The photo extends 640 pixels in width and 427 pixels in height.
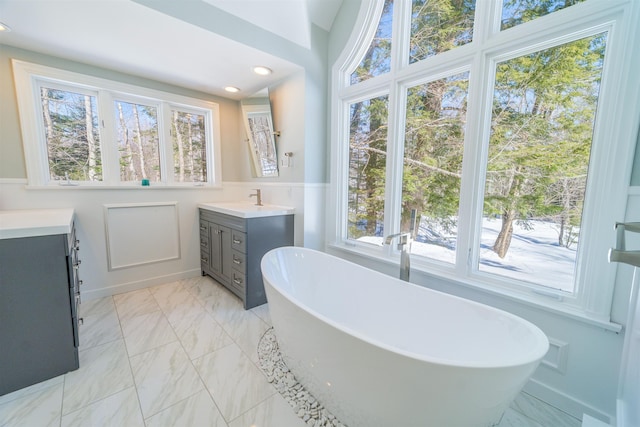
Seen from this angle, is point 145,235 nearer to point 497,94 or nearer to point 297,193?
point 297,193

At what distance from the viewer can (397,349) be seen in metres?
0.88

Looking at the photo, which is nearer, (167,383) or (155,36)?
(167,383)

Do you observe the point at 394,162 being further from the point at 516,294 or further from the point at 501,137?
the point at 516,294

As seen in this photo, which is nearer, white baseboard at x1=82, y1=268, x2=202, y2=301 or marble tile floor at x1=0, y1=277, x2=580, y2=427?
marble tile floor at x1=0, y1=277, x2=580, y2=427

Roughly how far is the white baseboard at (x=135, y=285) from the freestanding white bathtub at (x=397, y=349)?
1.67 meters

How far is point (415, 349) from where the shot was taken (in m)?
1.48

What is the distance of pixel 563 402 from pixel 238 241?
2423mm

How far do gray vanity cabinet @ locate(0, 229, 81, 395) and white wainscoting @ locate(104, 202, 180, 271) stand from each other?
1188 millimetres

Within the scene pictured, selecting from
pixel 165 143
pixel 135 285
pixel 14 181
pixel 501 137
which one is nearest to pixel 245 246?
pixel 135 285

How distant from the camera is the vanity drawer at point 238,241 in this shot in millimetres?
2251

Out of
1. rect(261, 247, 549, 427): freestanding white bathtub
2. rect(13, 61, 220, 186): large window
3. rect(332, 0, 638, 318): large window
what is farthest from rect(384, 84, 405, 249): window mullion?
rect(13, 61, 220, 186): large window

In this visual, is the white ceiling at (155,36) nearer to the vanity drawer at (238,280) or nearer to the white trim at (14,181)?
the white trim at (14,181)

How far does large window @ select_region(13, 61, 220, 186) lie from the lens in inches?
83.0

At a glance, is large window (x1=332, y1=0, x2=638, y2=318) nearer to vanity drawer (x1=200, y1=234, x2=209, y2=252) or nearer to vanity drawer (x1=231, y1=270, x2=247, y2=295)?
vanity drawer (x1=231, y1=270, x2=247, y2=295)
